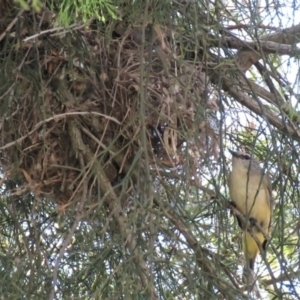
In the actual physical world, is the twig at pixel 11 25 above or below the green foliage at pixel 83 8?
above

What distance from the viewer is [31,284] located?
1739mm

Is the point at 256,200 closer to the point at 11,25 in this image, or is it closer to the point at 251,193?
the point at 251,193

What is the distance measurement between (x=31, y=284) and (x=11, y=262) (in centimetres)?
16

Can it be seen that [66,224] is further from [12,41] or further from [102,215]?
[12,41]

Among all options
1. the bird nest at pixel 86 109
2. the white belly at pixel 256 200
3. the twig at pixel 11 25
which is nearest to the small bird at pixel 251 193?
the white belly at pixel 256 200

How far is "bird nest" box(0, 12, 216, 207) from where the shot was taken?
6.01ft

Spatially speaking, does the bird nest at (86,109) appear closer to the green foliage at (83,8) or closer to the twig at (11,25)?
the twig at (11,25)

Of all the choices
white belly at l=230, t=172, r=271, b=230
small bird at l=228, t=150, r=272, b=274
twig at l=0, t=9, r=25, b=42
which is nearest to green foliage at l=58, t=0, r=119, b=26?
twig at l=0, t=9, r=25, b=42

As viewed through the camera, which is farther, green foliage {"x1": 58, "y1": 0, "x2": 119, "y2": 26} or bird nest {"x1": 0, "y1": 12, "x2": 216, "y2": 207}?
bird nest {"x1": 0, "y1": 12, "x2": 216, "y2": 207}

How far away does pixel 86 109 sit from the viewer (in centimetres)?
186

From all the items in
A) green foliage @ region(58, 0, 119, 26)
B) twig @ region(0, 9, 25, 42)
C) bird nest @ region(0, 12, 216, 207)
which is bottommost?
green foliage @ region(58, 0, 119, 26)

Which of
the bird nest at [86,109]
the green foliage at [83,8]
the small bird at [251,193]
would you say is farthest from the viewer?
the small bird at [251,193]

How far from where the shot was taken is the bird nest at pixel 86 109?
183 centimetres

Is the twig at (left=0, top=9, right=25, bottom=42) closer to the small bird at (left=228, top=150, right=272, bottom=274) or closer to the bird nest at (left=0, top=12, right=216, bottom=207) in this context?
the bird nest at (left=0, top=12, right=216, bottom=207)
